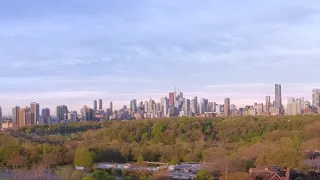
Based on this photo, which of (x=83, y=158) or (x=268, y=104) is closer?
(x=83, y=158)

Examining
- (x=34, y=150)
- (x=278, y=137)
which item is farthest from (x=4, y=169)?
(x=278, y=137)

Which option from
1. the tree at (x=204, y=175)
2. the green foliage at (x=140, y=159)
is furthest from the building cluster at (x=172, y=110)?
the tree at (x=204, y=175)

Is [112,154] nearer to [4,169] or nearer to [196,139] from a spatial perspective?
[4,169]

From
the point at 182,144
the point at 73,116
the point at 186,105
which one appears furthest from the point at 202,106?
the point at 182,144

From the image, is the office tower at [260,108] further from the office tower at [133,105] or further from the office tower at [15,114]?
the office tower at [15,114]

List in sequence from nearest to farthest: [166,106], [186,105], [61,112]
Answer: [61,112] → [166,106] → [186,105]

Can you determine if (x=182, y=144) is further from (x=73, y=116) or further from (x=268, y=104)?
(x=268, y=104)
